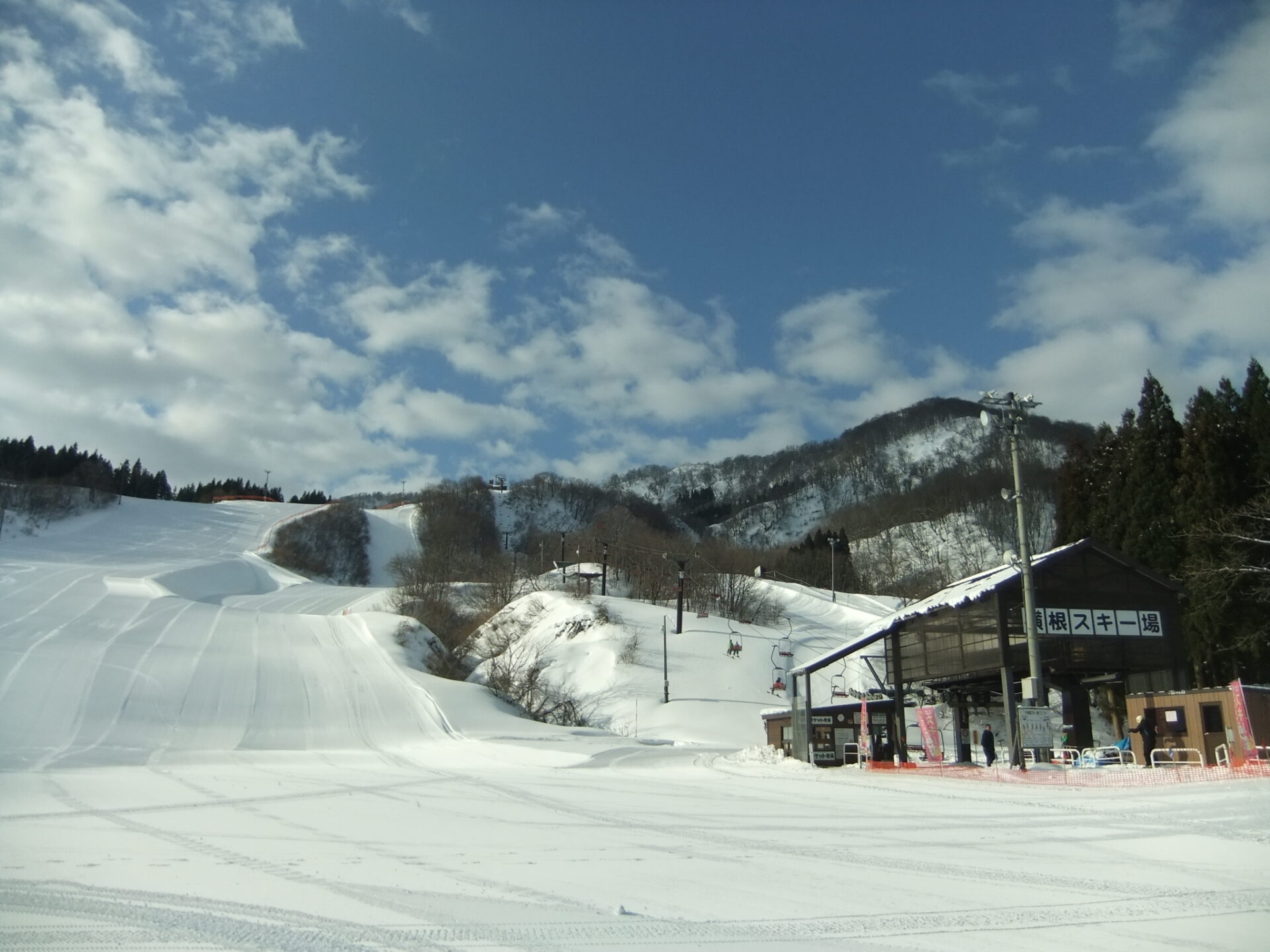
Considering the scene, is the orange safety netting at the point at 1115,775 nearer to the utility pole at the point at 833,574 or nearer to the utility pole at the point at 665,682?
the utility pole at the point at 665,682

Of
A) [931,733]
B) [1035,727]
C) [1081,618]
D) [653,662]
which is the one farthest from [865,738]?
[653,662]

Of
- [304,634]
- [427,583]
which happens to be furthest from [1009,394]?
[427,583]

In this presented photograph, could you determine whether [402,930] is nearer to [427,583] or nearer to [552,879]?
[552,879]

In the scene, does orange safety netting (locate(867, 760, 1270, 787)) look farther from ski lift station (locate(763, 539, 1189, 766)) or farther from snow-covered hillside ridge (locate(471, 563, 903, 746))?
snow-covered hillside ridge (locate(471, 563, 903, 746))

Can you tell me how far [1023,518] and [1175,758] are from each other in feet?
19.5

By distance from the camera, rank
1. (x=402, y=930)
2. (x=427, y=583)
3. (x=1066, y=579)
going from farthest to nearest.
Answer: (x=427, y=583)
(x=1066, y=579)
(x=402, y=930)

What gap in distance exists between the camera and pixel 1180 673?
2508cm

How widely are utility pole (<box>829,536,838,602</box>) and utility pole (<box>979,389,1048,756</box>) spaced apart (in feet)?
175

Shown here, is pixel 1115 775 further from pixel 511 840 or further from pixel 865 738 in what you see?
pixel 511 840

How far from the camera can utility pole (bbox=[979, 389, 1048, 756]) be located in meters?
18.0

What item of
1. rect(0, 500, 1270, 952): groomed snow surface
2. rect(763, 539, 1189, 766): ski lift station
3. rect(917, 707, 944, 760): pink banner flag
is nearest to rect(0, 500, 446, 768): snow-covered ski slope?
rect(0, 500, 1270, 952): groomed snow surface

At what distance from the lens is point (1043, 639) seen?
24.5 metres

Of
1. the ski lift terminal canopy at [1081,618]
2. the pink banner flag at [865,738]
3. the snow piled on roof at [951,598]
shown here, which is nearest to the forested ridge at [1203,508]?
the ski lift terminal canopy at [1081,618]

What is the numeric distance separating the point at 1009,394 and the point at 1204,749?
8.28m
